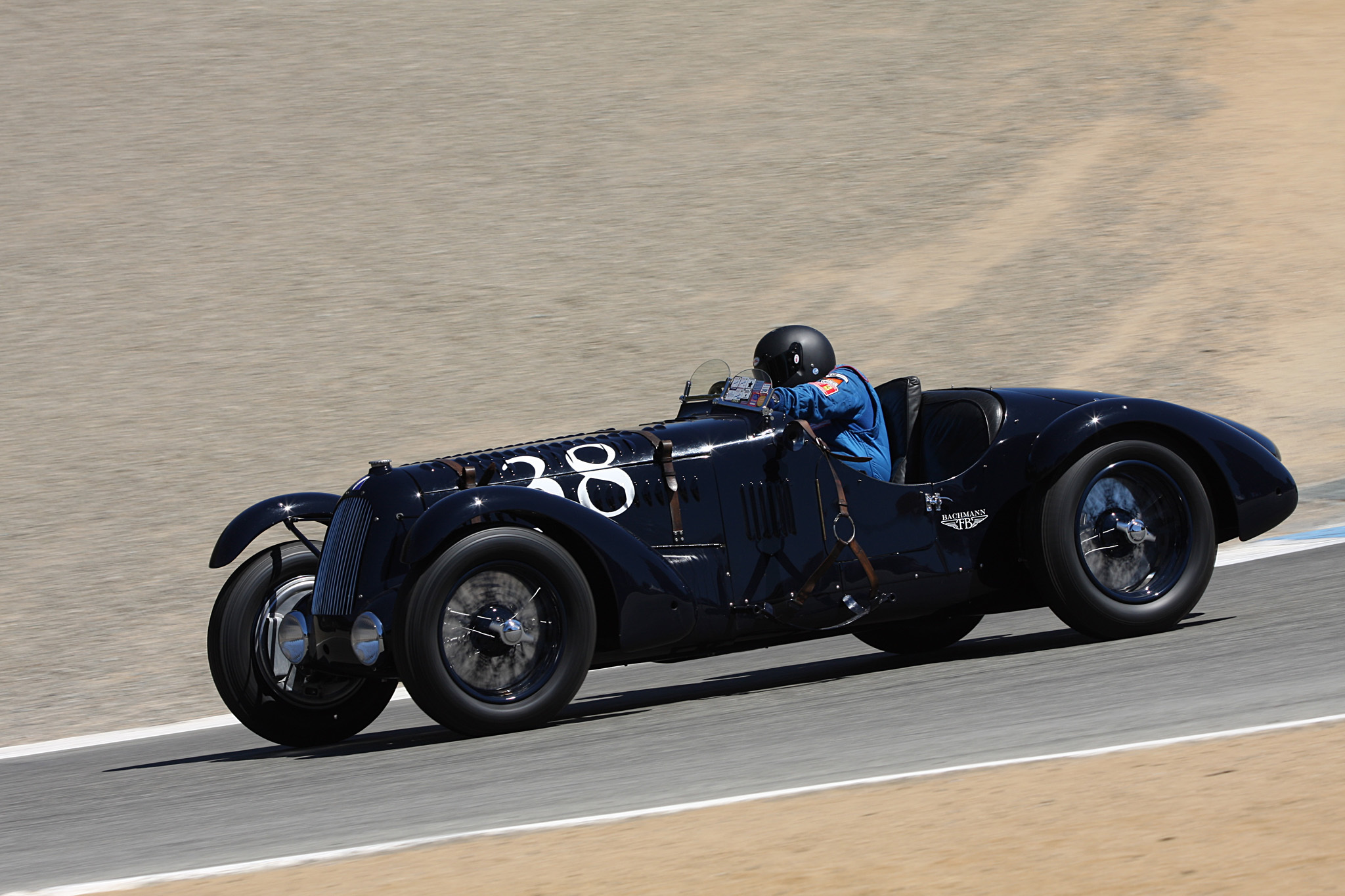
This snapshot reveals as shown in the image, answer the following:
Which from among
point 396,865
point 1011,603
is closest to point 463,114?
point 1011,603

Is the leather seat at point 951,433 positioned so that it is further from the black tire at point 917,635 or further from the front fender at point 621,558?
the front fender at point 621,558

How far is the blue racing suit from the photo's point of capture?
7.02m

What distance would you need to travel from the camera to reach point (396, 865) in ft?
14.5

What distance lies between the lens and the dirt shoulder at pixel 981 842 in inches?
149

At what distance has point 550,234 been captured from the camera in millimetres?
21641

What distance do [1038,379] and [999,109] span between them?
1002 cm

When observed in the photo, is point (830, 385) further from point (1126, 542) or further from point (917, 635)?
point (917, 635)

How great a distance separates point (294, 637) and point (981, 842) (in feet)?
11.2

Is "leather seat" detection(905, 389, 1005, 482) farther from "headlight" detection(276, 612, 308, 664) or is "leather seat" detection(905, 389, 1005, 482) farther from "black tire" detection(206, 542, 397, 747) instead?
"headlight" detection(276, 612, 308, 664)

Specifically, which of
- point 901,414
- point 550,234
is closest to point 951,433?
point 901,414

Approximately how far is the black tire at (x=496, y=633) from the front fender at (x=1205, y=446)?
7.22 ft

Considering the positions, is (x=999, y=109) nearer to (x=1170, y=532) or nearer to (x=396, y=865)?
(x=1170, y=532)

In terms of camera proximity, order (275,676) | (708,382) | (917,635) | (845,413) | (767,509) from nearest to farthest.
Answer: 1. (767,509)
2. (275,676)
3. (845,413)
4. (708,382)
5. (917,635)

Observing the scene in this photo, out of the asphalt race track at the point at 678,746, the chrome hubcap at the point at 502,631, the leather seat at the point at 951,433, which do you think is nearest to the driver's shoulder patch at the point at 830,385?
the leather seat at the point at 951,433
